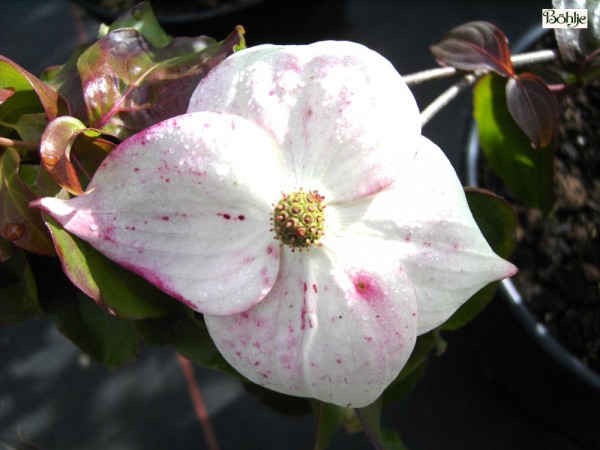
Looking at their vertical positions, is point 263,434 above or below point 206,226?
below

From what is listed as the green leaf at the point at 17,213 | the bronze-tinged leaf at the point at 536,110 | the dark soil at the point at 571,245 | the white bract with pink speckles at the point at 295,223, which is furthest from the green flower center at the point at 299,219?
the dark soil at the point at 571,245

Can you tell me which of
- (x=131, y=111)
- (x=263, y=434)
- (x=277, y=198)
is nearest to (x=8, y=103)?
(x=131, y=111)

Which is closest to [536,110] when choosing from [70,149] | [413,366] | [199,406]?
[413,366]

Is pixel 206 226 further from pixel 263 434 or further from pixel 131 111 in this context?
pixel 263 434

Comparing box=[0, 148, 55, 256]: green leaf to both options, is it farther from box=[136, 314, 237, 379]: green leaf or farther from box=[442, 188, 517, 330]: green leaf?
box=[442, 188, 517, 330]: green leaf

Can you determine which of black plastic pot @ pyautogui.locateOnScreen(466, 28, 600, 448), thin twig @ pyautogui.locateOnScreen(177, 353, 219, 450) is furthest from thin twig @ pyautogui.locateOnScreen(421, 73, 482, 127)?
thin twig @ pyautogui.locateOnScreen(177, 353, 219, 450)

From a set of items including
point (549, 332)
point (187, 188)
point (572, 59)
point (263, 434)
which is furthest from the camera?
point (263, 434)

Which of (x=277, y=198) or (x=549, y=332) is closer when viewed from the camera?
(x=277, y=198)
